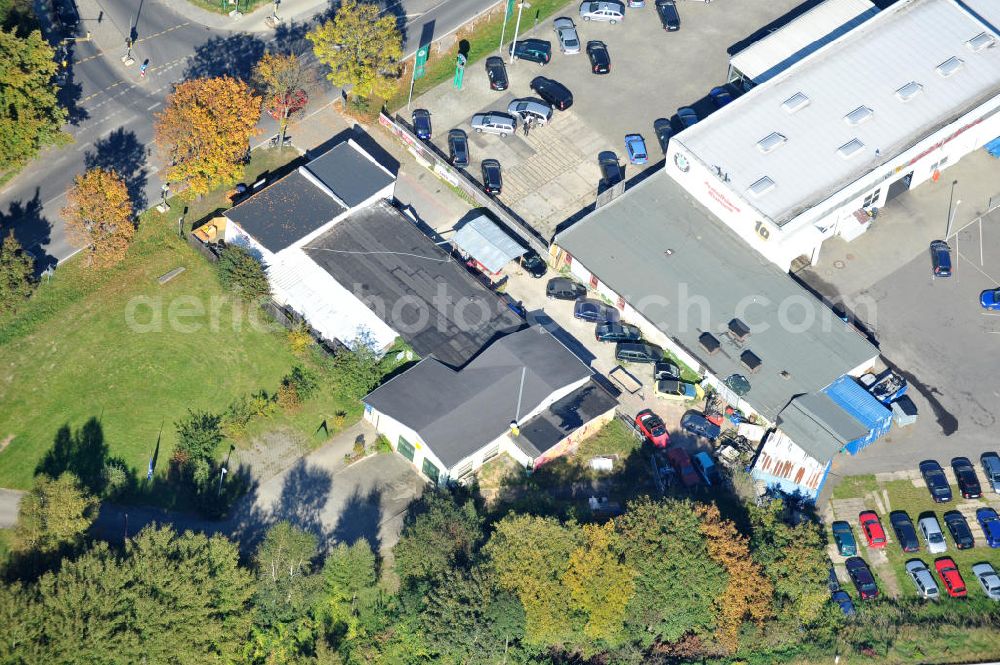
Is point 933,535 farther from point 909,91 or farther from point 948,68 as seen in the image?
point 948,68

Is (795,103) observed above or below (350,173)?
above

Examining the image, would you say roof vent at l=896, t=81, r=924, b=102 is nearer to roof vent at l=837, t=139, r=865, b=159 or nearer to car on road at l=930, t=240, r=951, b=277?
roof vent at l=837, t=139, r=865, b=159

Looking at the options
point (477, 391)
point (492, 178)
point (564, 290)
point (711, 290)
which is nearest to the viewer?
point (477, 391)

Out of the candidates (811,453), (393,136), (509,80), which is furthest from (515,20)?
(811,453)

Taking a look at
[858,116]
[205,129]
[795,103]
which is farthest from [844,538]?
[205,129]

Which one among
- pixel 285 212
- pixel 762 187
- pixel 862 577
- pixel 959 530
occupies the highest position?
pixel 762 187
